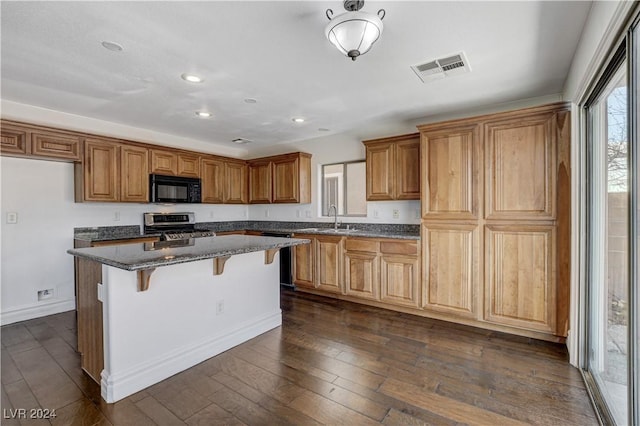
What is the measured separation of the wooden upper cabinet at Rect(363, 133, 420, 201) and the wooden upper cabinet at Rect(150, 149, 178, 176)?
9.55 feet

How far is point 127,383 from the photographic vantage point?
6.79 ft

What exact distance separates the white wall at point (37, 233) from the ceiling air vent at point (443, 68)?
4335 mm

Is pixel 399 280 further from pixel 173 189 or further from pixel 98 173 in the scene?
pixel 98 173

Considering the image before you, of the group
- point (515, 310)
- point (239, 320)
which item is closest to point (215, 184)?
point (239, 320)

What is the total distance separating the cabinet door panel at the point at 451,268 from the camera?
316 centimetres

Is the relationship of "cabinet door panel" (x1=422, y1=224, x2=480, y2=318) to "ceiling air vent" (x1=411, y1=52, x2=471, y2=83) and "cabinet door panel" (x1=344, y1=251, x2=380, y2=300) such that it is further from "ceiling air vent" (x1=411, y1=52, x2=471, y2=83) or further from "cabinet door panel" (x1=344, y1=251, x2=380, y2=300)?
"ceiling air vent" (x1=411, y1=52, x2=471, y2=83)

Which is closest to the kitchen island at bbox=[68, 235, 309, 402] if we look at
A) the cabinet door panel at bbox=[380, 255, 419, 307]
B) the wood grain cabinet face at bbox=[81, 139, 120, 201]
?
the cabinet door panel at bbox=[380, 255, 419, 307]

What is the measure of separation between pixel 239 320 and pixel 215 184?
3.03 m

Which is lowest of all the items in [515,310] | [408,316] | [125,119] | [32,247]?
[408,316]

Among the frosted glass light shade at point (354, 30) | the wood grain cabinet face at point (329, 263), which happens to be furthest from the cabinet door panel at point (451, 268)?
the frosted glass light shade at point (354, 30)

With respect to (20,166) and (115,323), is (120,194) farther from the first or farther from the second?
(115,323)

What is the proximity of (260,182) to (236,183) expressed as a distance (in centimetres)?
44

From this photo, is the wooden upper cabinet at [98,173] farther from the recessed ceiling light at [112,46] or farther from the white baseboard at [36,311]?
the recessed ceiling light at [112,46]

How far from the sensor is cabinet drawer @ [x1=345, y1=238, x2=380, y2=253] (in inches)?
152
